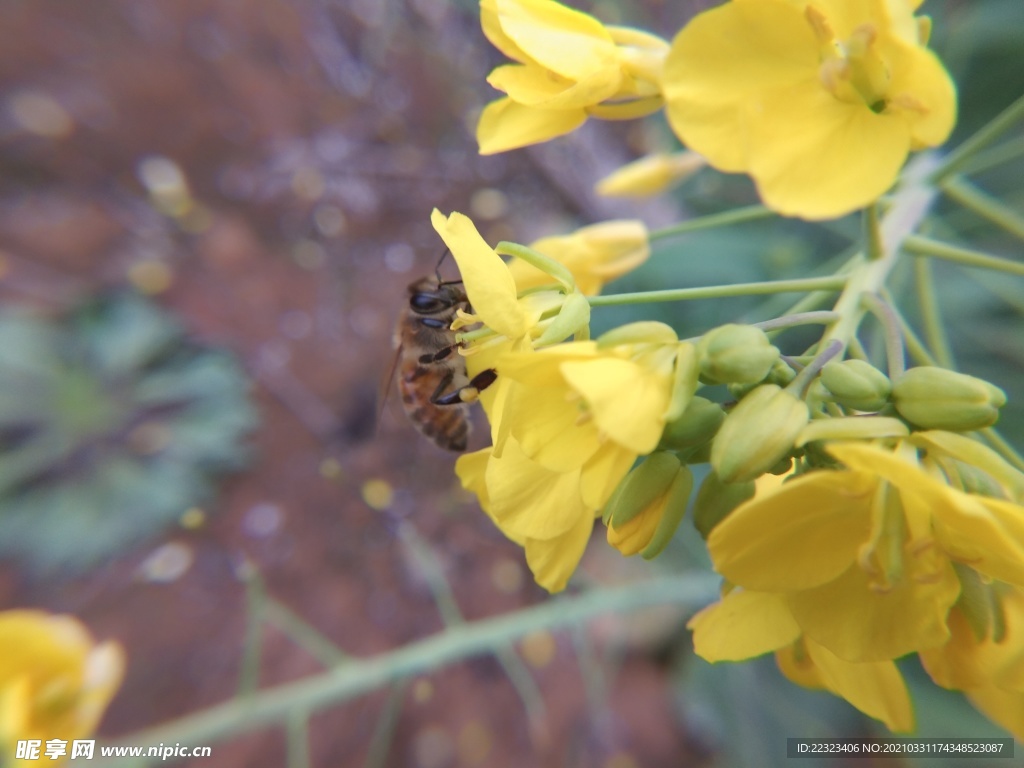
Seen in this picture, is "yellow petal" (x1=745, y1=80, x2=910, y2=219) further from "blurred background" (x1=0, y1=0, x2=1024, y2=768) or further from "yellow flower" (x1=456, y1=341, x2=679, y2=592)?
"blurred background" (x1=0, y1=0, x2=1024, y2=768)

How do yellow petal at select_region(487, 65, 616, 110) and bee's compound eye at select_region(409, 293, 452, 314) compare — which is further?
bee's compound eye at select_region(409, 293, 452, 314)

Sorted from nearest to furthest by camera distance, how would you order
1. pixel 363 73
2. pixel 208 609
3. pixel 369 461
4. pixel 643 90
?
pixel 643 90 → pixel 208 609 → pixel 369 461 → pixel 363 73

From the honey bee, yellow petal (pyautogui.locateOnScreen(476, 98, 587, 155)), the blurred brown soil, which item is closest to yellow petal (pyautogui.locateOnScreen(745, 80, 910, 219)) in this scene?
yellow petal (pyautogui.locateOnScreen(476, 98, 587, 155))

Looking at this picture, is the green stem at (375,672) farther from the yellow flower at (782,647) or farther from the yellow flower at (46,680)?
the yellow flower at (782,647)

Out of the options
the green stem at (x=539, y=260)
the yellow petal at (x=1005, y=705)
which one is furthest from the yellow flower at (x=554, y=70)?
the yellow petal at (x=1005, y=705)

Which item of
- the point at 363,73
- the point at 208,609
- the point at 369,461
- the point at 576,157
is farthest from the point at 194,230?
the point at 576,157

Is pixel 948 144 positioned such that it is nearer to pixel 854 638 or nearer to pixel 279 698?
pixel 854 638
